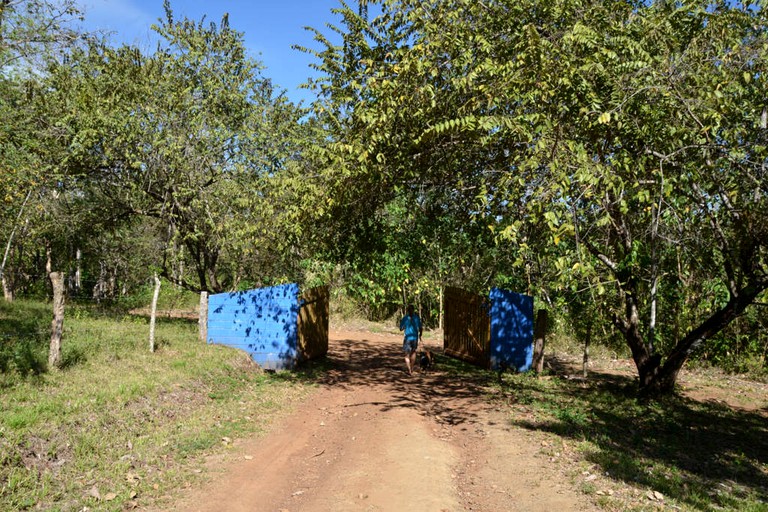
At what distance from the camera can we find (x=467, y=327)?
15562 mm

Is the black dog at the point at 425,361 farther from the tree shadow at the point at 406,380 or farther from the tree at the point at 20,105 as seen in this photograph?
the tree at the point at 20,105

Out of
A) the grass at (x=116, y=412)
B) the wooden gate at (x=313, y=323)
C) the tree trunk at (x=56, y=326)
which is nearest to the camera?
the grass at (x=116, y=412)

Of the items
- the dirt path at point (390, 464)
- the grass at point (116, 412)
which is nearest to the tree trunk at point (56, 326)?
the grass at point (116, 412)

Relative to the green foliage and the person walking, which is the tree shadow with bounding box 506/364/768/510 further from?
the person walking

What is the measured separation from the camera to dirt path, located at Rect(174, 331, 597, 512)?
19.7 ft

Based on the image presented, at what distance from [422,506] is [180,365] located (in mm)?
6548

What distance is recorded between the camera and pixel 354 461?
735 cm

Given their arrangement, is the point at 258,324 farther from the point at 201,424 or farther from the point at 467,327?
the point at 467,327

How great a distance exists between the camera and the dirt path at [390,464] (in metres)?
6.01

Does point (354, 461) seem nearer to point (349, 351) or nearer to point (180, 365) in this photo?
point (180, 365)

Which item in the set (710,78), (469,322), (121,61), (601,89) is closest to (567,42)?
(601,89)

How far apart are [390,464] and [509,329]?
7.92 m

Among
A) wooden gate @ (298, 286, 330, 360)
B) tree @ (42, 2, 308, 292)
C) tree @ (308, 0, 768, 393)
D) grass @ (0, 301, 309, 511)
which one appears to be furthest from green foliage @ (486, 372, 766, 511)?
tree @ (42, 2, 308, 292)

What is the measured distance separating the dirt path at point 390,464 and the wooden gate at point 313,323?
113 inches
